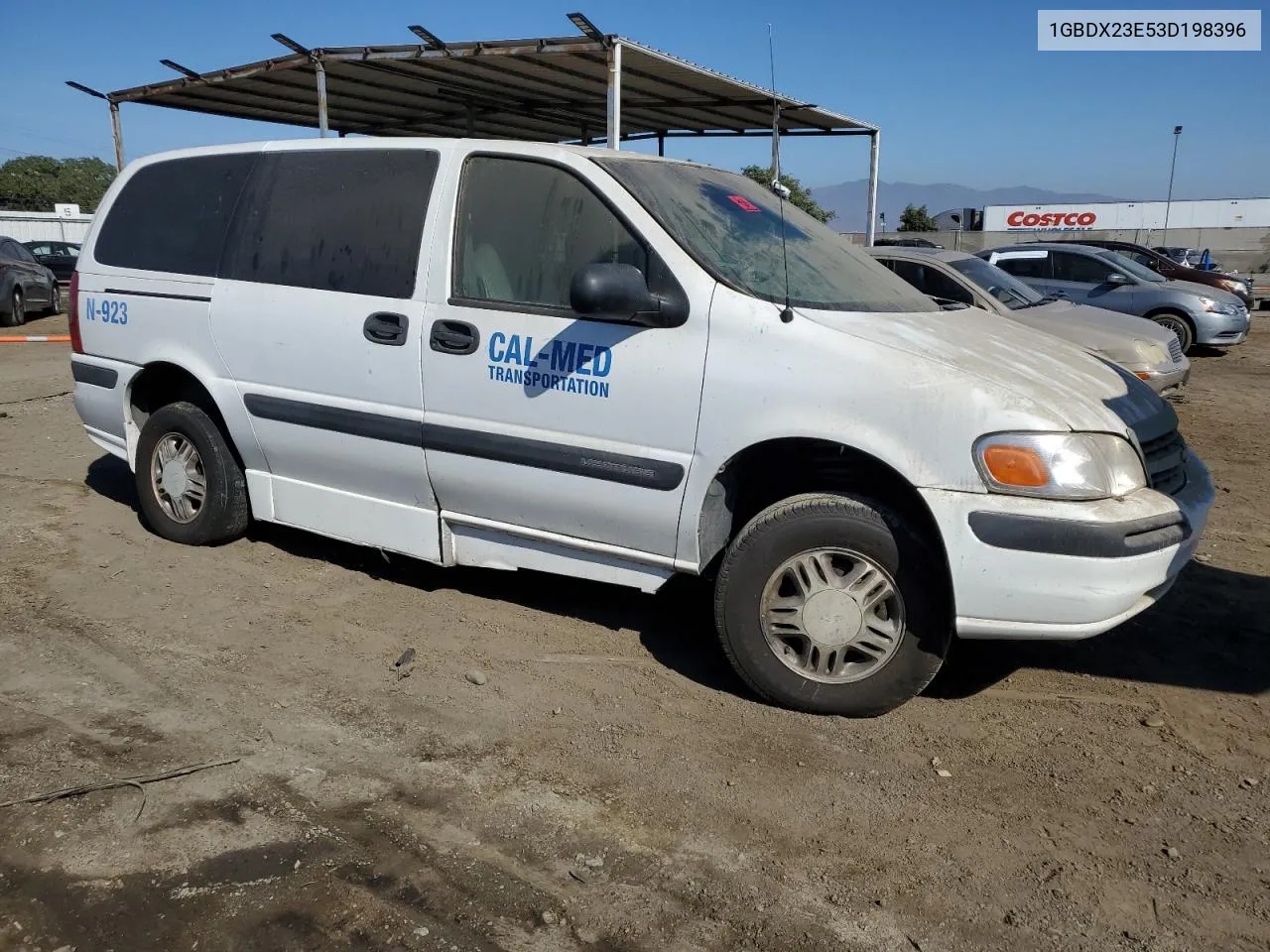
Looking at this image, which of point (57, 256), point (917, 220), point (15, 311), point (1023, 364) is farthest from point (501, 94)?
point (917, 220)

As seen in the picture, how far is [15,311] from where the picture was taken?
16.7 m

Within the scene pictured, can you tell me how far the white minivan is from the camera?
3.30 meters

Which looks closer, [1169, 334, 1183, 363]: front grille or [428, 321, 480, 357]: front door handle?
[428, 321, 480, 357]: front door handle

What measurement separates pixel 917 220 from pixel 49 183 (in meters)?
60.3

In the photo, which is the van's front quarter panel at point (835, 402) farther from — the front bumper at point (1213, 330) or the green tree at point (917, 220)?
the green tree at point (917, 220)

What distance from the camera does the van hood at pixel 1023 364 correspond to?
11.0 ft

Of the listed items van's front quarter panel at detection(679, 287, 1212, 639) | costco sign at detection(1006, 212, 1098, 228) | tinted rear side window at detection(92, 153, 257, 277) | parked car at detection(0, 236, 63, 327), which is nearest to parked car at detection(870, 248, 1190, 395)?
van's front quarter panel at detection(679, 287, 1212, 639)

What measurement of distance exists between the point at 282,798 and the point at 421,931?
77 cm

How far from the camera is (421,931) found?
2.49 metres

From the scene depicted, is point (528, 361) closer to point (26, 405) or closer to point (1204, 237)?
point (26, 405)

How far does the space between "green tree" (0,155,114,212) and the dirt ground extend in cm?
7307

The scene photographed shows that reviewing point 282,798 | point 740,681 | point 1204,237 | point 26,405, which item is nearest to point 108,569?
point 282,798

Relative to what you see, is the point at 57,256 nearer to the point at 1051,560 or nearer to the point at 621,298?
the point at 621,298

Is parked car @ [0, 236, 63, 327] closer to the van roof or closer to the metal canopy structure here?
the metal canopy structure
